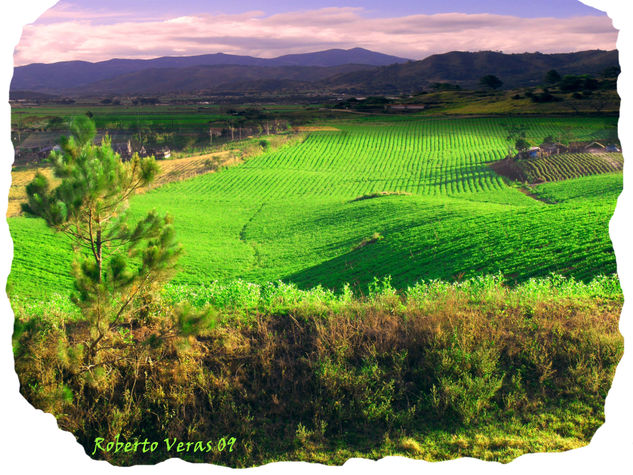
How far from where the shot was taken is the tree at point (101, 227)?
5.16 m

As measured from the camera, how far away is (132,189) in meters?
5.80

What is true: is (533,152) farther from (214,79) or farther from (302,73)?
(214,79)

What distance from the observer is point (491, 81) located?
282 inches

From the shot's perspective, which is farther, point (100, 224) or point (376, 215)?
point (376, 215)

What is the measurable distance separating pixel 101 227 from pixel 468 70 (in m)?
6.27

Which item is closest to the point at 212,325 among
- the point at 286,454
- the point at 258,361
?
the point at 258,361

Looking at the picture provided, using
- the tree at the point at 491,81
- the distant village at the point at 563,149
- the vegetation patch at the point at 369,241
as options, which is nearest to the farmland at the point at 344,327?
the distant village at the point at 563,149

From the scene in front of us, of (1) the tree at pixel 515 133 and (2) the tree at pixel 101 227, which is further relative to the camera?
(1) the tree at pixel 515 133

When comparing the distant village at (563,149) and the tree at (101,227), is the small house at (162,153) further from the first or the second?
the distant village at (563,149)

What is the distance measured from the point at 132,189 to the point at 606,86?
674 cm

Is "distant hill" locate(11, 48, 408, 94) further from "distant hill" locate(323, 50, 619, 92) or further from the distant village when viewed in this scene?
the distant village

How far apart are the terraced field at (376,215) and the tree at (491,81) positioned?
2.02 feet

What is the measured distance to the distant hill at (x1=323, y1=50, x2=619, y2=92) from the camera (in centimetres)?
654

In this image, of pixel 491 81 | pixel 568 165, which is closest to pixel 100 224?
pixel 491 81
